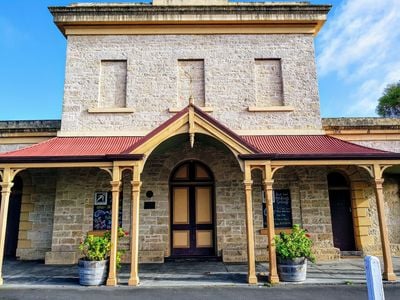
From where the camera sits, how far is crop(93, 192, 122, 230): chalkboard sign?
1020 cm

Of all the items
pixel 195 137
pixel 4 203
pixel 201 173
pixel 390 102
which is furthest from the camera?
pixel 390 102

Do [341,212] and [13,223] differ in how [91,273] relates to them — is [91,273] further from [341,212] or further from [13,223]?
[341,212]

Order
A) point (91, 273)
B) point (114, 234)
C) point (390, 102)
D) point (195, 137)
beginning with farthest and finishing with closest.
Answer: point (390, 102)
point (195, 137)
point (114, 234)
point (91, 273)

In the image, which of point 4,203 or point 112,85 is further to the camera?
point 112,85

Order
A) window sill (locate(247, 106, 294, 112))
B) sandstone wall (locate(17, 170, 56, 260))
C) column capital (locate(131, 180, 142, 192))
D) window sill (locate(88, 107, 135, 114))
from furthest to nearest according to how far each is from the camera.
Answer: window sill (locate(247, 106, 294, 112)) → window sill (locate(88, 107, 135, 114)) → sandstone wall (locate(17, 170, 56, 260)) → column capital (locate(131, 180, 142, 192))

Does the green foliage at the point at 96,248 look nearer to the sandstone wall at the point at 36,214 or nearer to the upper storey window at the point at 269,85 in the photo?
the sandstone wall at the point at 36,214

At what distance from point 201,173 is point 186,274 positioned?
3569 millimetres

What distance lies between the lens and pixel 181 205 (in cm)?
1047

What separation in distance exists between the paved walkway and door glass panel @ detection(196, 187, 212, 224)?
1417 millimetres

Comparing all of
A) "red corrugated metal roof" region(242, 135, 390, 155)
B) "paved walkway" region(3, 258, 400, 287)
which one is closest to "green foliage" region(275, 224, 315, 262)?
"paved walkway" region(3, 258, 400, 287)

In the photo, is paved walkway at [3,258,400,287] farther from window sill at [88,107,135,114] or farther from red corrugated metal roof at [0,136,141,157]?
window sill at [88,107,135,114]

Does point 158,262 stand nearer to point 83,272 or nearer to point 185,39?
point 83,272

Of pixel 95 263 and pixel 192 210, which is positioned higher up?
pixel 192 210

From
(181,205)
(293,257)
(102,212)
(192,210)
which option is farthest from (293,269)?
(102,212)
